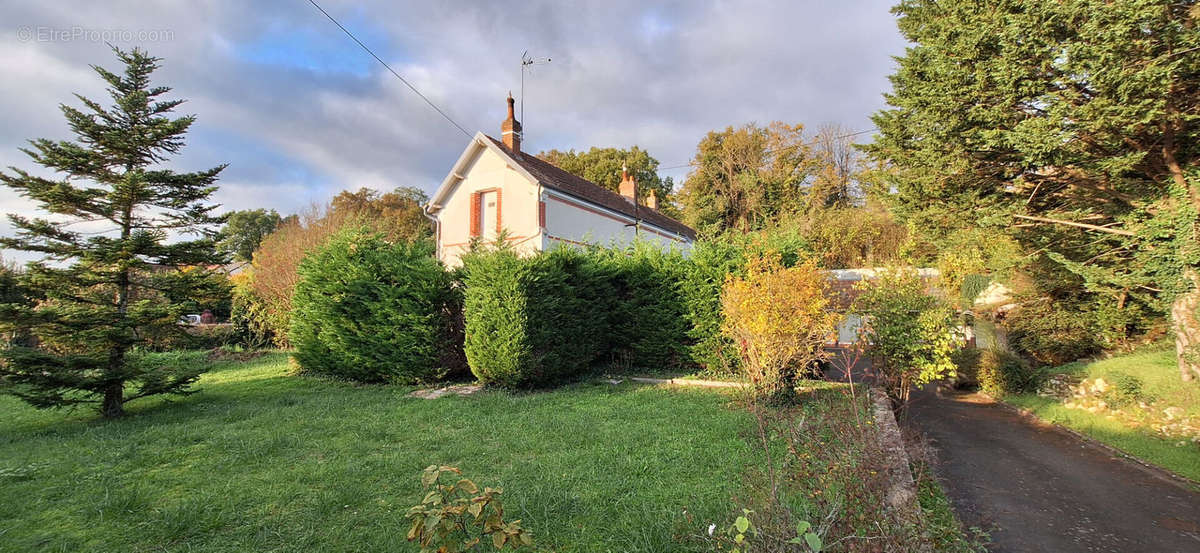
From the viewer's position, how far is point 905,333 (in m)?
7.12

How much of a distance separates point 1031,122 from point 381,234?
11.4 m

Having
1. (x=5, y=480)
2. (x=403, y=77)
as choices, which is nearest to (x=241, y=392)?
(x=5, y=480)

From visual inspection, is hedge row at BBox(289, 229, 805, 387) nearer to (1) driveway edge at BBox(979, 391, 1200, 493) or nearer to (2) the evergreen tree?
(2) the evergreen tree

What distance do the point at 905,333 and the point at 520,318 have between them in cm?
608

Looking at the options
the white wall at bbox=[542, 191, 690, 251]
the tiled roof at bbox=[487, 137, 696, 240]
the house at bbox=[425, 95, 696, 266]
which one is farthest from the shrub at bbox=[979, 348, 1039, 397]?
the tiled roof at bbox=[487, 137, 696, 240]

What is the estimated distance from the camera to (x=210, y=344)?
15750 millimetres

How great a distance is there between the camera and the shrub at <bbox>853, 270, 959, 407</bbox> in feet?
22.9

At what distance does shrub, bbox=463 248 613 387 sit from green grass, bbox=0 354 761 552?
2.75ft

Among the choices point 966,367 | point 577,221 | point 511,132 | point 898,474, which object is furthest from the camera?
point 511,132

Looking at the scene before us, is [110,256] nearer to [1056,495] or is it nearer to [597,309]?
[597,309]

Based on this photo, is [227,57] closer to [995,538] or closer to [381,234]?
[381,234]

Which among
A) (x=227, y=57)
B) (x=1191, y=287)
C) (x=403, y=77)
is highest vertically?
(x=403, y=77)

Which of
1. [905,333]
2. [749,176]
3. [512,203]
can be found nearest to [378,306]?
[512,203]

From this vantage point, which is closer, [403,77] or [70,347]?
[70,347]
